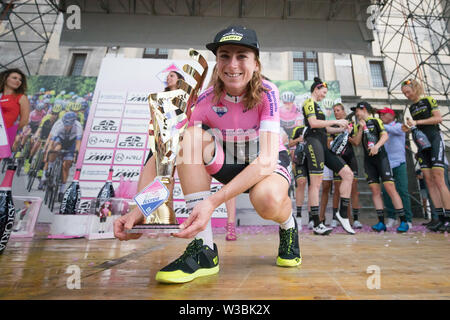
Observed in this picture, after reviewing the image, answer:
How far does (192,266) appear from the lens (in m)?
0.96

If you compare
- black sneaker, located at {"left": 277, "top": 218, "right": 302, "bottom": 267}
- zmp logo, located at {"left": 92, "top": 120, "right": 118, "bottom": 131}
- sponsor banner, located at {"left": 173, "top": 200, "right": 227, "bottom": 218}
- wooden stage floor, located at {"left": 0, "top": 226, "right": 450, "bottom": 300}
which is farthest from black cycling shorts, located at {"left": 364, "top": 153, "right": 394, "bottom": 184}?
zmp logo, located at {"left": 92, "top": 120, "right": 118, "bottom": 131}

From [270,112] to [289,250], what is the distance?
74 cm

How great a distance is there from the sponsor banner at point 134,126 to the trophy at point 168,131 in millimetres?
3707

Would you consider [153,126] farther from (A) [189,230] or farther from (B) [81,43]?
(B) [81,43]

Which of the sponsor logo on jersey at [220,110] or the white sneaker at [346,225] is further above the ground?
the sponsor logo on jersey at [220,110]

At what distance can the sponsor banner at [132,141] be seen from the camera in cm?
444

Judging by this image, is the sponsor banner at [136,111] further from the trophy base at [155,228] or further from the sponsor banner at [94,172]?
the trophy base at [155,228]

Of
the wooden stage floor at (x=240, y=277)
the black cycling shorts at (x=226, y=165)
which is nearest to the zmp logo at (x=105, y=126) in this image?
the wooden stage floor at (x=240, y=277)

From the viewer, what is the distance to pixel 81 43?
464cm

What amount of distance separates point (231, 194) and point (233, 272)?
0.45 m

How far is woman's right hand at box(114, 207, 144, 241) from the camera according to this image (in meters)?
0.86

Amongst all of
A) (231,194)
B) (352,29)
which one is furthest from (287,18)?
(231,194)

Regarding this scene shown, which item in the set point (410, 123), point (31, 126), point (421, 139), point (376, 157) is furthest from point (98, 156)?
point (421, 139)
